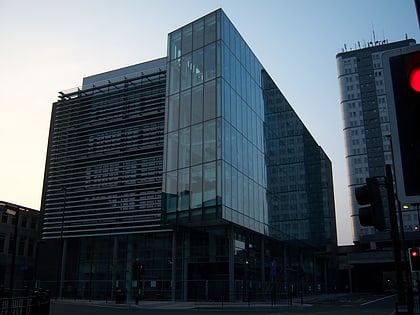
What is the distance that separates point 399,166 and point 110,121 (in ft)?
173

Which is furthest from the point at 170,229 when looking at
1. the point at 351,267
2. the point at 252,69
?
the point at 351,267

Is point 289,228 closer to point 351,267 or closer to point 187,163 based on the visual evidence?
point 187,163

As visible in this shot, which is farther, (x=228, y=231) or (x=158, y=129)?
(x=158, y=129)

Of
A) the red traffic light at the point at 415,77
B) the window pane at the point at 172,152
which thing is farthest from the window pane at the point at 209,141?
the red traffic light at the point at 415,77

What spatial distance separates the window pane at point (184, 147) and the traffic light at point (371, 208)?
1444 inches

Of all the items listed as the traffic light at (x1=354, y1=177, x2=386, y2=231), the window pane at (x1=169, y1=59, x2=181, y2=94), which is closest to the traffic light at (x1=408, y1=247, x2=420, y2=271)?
the traffic light at (x1=354, y1=177, x2=386, y2=231)

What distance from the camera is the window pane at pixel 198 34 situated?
1810 inches

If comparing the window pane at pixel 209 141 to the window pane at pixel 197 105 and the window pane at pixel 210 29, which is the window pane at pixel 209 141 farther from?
the window pane at pixel 210 29

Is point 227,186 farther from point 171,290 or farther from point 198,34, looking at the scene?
point 198,34

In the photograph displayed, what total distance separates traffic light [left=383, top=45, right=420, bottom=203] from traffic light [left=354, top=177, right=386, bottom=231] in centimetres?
293

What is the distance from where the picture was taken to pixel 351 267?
90.0 m

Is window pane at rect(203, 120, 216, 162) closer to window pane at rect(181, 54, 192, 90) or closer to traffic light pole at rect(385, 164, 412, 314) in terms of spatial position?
window pane at rect(181, 54, 192, 90)

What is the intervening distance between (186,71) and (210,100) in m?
5.49

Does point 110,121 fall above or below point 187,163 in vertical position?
above
